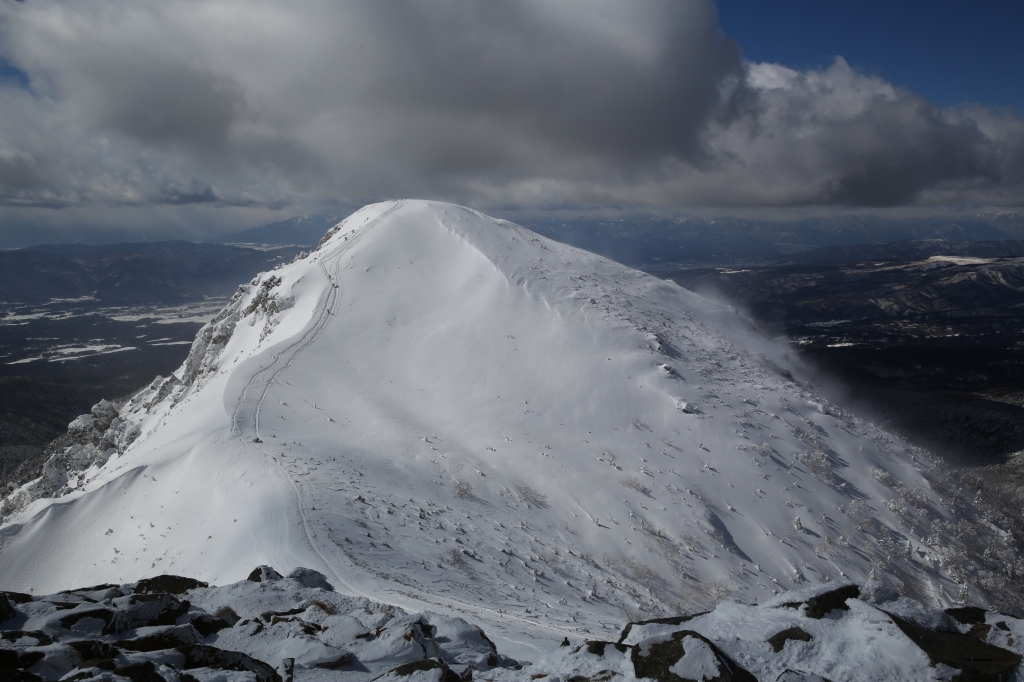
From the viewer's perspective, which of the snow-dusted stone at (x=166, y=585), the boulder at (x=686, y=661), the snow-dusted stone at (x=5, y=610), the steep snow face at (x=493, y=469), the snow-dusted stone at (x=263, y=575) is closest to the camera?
the boulder at (x=686, y=661)

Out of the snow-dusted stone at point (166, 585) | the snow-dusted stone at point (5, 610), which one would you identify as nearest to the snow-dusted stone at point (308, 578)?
the snow-dusted stone at point (166, 585)

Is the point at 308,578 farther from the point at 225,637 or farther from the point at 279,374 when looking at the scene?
the point at 279,374

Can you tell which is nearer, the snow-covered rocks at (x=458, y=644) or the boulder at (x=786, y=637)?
the snow-covered rocks at (x=458, y=644)

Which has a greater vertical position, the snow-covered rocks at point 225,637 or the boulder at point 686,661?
the boulder at point 686,661

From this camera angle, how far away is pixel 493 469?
28.4 m

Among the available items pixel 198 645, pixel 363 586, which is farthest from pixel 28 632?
pixel 363 586

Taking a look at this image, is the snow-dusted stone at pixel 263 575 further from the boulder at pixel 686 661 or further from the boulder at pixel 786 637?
the boulder at pixel 786 637

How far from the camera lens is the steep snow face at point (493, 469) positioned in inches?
762

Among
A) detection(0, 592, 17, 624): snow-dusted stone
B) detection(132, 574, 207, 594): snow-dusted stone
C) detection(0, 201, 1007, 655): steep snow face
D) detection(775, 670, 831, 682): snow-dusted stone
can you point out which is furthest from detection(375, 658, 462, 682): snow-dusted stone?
detection(0, 592, 17, 624): snow-dusted stone

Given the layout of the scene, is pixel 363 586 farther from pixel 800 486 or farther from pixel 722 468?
pixel 800 486

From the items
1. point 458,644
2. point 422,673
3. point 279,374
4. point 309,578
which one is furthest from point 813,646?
point 279,374

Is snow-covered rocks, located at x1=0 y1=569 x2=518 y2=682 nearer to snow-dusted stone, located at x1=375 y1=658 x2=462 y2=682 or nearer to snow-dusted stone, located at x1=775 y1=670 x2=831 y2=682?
snow-dusted stone, located at x1=375 y1=658 x2=462 y2=682

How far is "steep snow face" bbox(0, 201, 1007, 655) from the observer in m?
19.4

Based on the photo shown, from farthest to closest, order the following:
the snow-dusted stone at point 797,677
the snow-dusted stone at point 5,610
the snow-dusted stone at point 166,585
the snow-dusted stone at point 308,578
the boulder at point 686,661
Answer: the snow-dusted stone at point 308,578 → the snow-dusted stone at point 166,585 → the snow-dusted stone at point 5,610 → the boulder at point 686,661 → the snow-dusted stone at point 797,677
